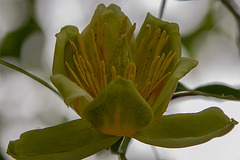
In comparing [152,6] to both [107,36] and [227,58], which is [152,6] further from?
[107,36]

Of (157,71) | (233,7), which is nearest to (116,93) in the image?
(157,71)

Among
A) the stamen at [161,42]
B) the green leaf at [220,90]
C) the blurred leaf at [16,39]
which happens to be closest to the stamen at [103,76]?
the stamen at [161,42]

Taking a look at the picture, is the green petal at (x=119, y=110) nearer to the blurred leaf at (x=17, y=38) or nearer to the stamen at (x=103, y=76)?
the stamen at (x=103, y=76)

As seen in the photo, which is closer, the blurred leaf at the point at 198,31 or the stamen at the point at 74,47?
the stamen at the point at 74,47

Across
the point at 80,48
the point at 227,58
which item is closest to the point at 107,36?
the point at 80,48

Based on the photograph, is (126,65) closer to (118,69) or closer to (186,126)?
(118,69)
